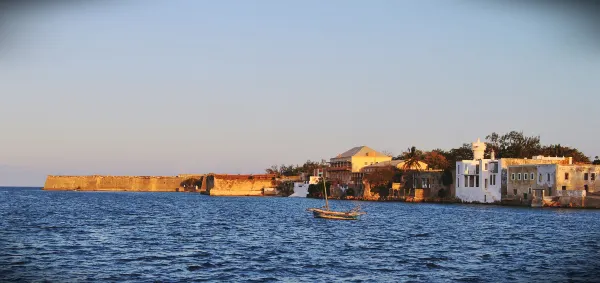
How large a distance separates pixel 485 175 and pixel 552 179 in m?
12.2

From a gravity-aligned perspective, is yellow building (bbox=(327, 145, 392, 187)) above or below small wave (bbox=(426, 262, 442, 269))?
above

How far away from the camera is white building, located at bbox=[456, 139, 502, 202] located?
314 feet

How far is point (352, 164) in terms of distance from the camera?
136m

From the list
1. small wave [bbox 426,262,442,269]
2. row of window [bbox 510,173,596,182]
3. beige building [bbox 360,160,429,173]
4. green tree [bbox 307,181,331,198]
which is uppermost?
beige building [bbox 360,160,429,173]

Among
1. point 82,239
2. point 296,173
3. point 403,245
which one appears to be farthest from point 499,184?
point 296,173

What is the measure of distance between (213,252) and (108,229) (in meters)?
15.6

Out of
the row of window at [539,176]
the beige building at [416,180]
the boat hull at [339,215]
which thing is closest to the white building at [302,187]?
the beige building at [416,180]

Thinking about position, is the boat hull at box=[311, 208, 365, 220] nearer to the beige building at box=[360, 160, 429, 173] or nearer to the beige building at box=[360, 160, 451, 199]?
the beige building at box=[360, 160, 451, 199]

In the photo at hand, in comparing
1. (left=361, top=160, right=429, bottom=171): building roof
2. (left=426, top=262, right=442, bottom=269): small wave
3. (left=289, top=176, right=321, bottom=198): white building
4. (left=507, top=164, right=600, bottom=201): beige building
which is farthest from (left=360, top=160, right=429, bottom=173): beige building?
(left=426, top=262, right=442, bottom=269): small wave

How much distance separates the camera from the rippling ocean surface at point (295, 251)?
27594mm

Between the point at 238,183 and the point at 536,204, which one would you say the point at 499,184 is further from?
the point at 238,183

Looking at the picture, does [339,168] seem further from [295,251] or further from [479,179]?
[295,251]

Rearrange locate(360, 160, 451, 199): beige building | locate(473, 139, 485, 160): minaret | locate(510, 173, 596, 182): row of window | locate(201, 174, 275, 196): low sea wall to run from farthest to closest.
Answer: locate(201, 174, 275, 196): low sea wall
locate(360, 160, 451, 199): beige building
locate(473, 139, 485, 160): minaret
locate(510, 173, 596, 182): row of window

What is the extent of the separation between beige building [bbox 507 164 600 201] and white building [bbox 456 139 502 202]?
12.0 ft
